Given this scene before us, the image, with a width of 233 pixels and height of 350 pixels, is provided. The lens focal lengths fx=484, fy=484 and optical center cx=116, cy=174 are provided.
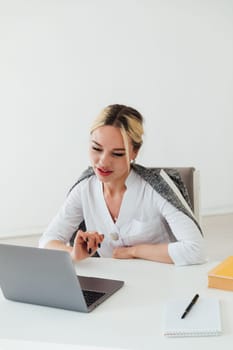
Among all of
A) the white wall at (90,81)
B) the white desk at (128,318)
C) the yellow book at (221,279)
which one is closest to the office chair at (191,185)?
the white desk at (128,318)

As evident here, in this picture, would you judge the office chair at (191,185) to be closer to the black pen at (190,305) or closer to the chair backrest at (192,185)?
the chair backrest at (192,185)

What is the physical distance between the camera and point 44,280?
126 cm

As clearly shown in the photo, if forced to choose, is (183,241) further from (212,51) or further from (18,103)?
(212,51)

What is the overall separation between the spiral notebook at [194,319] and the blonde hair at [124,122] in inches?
28.5

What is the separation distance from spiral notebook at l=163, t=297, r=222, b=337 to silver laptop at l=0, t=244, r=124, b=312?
0.21 meters

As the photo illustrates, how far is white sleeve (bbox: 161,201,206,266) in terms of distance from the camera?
5.36ft

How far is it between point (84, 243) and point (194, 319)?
1.95 ft

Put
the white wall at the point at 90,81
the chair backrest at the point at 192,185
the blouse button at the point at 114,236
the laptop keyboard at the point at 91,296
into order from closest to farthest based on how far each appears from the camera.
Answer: the laptop keyboard at the point at 91,296 → the blouse button at the point at 114,236 → the chair backrest at the point at 192,185 → the white wall at the point at 90,81

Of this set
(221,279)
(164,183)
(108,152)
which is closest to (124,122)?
(108,152)

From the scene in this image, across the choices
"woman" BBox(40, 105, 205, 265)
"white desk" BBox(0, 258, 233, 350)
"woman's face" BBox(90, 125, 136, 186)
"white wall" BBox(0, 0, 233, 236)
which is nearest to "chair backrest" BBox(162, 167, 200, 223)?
"woman" BBox(40, 105, 205, 265)

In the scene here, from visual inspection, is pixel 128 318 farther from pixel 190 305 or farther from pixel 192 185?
pixel 192 185

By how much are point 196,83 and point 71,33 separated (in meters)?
1.25

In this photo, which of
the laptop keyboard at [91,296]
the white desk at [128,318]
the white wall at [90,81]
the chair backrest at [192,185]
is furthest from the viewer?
the white wall at [90,81]

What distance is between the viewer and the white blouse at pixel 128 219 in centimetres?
178
